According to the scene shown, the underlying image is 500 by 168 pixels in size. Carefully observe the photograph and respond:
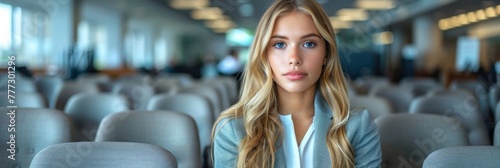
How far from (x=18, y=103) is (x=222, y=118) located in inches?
99.4

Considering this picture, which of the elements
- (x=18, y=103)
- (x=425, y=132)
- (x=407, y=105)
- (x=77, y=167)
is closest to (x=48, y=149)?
(x=77, y=167)

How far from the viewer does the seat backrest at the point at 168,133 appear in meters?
2.90

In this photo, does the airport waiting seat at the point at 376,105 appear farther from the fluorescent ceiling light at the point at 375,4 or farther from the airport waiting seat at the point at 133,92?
the fluorescent ceiling light at the point at 375,4

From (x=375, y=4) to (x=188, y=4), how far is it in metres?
5.74

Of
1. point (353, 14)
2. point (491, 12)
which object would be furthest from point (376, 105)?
point (353, 14)

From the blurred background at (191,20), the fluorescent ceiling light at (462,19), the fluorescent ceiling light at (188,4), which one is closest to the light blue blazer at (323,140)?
the blurred background at (191,20)

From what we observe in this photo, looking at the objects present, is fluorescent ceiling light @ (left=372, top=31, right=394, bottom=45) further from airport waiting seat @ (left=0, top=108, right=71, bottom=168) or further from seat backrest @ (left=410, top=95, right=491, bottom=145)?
airport waiting seat @ (left=0, top=108, right=71, bottom=168)

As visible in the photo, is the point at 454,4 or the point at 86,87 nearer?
the point at 86,87

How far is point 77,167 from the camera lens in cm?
202

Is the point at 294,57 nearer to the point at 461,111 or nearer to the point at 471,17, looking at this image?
the point at 461,111

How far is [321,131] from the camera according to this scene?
1.92 meters

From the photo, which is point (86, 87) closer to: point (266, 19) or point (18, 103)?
point (18, 103)

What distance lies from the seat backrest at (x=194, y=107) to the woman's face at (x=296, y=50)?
224cm

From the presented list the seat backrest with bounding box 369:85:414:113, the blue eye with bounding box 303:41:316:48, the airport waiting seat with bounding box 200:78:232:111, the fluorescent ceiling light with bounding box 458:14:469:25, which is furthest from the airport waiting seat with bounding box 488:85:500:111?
the fluorescent ceiling light with bounding box 458:14:469:25
